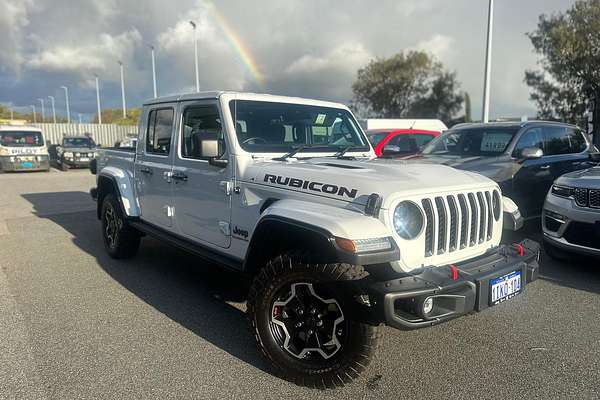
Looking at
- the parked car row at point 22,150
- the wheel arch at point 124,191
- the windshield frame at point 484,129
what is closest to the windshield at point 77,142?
the parked car row at point 22,150

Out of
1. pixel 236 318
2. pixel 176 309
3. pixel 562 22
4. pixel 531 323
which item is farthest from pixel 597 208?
pixel 562 22

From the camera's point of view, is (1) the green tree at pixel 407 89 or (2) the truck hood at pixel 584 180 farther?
(1) the green tree at pixel 407 89

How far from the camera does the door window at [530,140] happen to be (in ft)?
22.7

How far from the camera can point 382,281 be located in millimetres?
2645

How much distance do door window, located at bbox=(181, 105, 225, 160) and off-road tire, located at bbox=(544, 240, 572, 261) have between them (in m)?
4.00

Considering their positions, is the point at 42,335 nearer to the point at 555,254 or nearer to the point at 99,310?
the point at 99,310

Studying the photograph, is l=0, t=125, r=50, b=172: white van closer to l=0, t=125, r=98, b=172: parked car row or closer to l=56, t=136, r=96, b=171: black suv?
l=0, t=125, r=98, b=172: parked car row

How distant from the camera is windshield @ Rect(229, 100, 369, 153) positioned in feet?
12.6

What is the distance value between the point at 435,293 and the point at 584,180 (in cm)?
347

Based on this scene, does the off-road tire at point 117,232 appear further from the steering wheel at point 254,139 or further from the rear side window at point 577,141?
the rear side window at point 577,141

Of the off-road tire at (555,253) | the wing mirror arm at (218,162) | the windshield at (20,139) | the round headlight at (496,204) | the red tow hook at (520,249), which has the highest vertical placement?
the windshield at (20,139)

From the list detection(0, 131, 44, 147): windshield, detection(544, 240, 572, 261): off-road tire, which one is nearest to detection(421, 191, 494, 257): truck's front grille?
detection(544, 240, 572, 261): off-road tire

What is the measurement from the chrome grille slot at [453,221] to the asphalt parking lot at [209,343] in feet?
2.87

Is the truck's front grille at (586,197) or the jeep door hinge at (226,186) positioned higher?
the jeep door hinge at (226,186)
